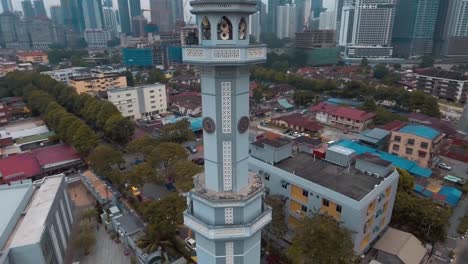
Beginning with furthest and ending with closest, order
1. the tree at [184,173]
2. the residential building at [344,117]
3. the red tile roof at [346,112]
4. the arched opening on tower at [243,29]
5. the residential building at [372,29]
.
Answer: the residential building at [372,29] < the red tile roof at [346,112] < the residential building at [344,117] < the tree at [184,173] < the arched opening on tower at [243,29]

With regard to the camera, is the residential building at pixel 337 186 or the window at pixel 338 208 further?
the window at pixel 338 208

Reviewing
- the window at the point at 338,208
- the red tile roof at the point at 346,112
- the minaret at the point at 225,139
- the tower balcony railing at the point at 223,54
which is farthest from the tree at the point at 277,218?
the red tile roof at the point at 346,112

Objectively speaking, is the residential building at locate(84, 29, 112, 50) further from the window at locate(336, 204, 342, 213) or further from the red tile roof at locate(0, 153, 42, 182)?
the window at locate(336, 204, 342, 213)

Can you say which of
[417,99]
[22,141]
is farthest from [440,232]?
[22,141]

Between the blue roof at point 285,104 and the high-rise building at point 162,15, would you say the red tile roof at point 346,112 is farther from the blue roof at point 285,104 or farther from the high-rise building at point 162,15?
the high-rise building at point 162,15

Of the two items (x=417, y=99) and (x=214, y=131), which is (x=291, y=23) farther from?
(x=214, y=131)

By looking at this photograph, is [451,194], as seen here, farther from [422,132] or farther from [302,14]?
[302,14]
